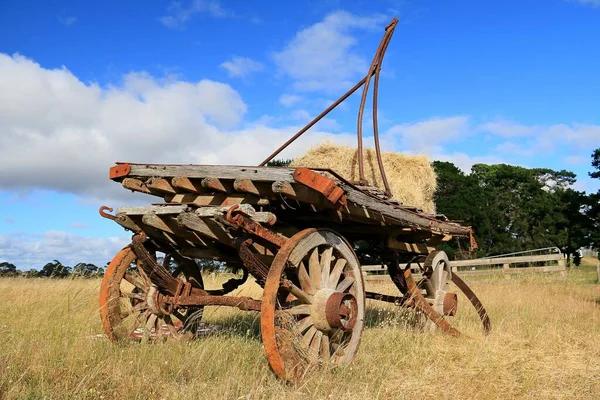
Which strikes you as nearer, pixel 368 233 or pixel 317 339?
pixel 317 339

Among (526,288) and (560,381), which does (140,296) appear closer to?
(560,381)

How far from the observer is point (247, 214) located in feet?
12.9

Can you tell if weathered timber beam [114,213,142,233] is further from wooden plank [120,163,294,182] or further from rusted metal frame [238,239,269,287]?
rusted metal frame [238,239,269,287]

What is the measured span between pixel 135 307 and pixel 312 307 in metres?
1.99

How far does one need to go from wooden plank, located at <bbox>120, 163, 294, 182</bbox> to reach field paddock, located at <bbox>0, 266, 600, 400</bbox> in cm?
153

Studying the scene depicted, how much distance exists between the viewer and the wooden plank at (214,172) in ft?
13.5

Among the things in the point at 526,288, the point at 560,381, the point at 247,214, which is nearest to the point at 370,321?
the point at 560,381

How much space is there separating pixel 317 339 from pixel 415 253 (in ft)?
9.88

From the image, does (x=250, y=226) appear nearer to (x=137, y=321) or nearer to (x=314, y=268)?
(x=314, y=268)

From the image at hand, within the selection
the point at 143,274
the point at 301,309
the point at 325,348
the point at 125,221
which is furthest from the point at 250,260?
the point at 143,274

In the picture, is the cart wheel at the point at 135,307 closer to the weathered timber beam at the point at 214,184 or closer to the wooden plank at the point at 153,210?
the wooden plank at the point at 153,210

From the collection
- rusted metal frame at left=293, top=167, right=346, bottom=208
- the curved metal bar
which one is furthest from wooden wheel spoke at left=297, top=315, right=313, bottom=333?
the curved metal bar

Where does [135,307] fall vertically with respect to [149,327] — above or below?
above

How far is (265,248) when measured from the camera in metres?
4.55
